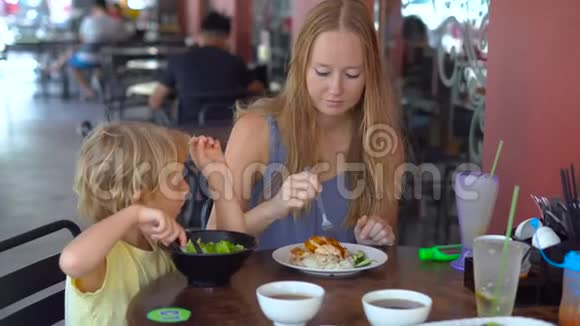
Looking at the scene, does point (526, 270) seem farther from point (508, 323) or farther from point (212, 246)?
point (212, 246)

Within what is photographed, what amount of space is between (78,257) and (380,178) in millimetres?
988

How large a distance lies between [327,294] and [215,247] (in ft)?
0.97

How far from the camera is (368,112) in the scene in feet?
7.43

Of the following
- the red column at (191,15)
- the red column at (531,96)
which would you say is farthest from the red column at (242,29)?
the red column at (531,96)

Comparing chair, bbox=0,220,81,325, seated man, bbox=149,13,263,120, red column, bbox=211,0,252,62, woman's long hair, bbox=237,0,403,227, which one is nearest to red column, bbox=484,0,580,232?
woman's long hair, bbox=237,0,403,227

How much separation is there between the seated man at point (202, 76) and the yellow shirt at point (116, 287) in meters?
3.49

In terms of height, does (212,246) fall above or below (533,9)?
below

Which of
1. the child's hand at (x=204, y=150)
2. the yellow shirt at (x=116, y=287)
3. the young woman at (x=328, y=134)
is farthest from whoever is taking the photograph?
the young woman at (x=328, y=134)

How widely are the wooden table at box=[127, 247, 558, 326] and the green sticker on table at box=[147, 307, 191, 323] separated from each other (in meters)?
0.01

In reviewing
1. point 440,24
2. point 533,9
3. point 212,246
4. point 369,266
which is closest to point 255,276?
point 212,246

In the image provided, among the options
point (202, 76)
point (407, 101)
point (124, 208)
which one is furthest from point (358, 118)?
point (202, 76)

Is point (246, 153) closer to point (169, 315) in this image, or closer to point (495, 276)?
point (169, 315)

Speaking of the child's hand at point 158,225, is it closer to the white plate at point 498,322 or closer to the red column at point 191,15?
the white plate at point 498,322

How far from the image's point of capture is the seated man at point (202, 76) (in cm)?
541
